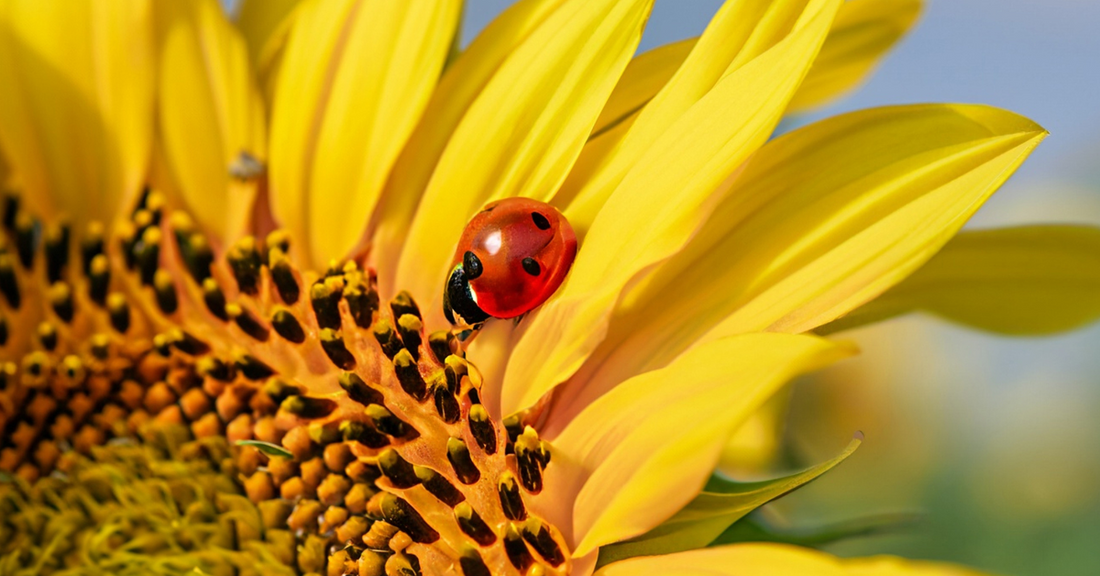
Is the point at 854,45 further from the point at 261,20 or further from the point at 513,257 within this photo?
the point at 261,20

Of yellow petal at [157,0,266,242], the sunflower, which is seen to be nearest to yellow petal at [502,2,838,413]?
the sunflower

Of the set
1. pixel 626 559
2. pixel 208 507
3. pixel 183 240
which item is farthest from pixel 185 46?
pixel 626 559

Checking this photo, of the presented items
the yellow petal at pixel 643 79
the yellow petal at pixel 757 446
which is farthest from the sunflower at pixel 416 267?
the yellow petal at pixel 757 446

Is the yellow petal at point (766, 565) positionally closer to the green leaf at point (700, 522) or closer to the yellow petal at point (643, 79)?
the green leaf at point (700, 522)

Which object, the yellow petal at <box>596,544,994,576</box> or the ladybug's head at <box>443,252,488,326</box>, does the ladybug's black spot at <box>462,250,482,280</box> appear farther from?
the yellow petal at <box>596,544,994,576</box>

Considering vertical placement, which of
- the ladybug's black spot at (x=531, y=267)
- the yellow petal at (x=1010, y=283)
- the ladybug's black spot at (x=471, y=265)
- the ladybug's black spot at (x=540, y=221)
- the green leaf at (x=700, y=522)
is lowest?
the green leaf at (x=700, y=522)
